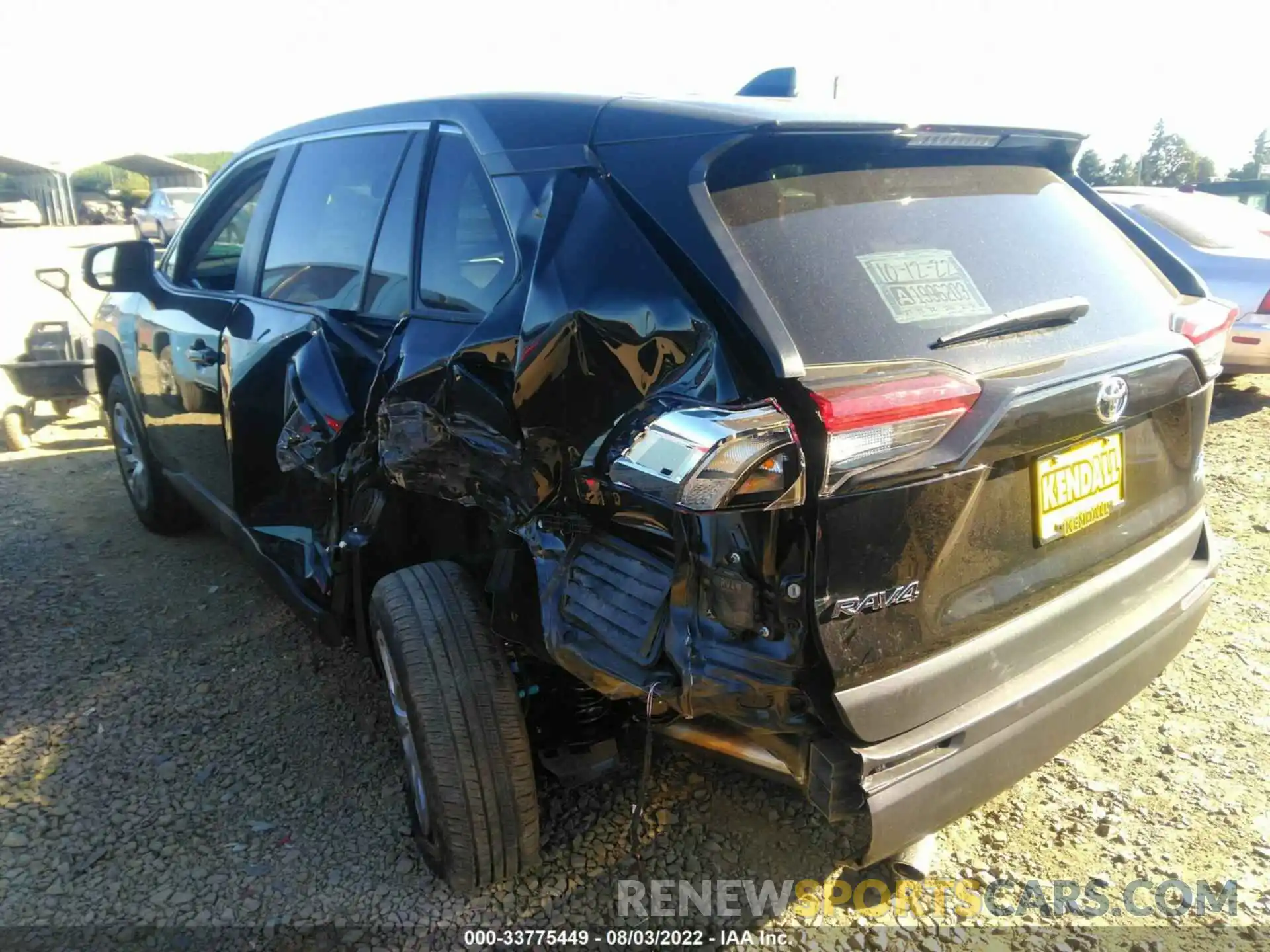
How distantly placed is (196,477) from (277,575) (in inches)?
39.5

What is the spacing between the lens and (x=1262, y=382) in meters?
7.95

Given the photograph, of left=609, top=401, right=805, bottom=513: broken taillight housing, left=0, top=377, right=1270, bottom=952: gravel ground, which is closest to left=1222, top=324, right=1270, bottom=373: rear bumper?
left=0, top=377, right=1270, bottom=952: gravel ground

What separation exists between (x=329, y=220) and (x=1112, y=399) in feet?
7.75

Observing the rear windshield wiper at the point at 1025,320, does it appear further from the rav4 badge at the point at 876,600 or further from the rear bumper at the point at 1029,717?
the rear bumper at the point at 1029,717

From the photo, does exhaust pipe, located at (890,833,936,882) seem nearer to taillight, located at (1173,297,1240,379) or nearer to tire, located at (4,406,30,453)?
taillight, located at (1173,297,1240,379)

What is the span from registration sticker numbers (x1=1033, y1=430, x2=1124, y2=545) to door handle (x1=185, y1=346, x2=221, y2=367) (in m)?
2.74

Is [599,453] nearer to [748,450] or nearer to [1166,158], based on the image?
[748,450]

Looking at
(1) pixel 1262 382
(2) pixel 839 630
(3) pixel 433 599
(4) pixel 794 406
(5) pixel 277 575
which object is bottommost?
(1) pixel 1262 382

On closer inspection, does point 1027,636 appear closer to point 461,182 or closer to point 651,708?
point 651,708

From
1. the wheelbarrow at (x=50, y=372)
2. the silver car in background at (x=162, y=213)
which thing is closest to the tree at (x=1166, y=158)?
the silver car in background at (x=162, y=213)

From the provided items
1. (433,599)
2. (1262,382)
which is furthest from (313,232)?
(1262,382)

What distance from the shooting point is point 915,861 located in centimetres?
228

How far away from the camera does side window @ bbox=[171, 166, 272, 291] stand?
147 inches

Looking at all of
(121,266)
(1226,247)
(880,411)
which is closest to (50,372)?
(121,266)
